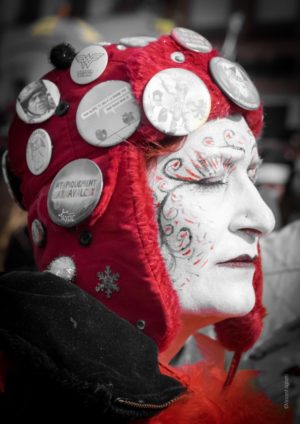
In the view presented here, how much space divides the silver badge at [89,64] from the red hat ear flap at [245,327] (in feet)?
1.95

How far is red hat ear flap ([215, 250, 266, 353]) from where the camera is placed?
1349 millimetres

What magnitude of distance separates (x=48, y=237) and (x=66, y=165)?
16 centimetres

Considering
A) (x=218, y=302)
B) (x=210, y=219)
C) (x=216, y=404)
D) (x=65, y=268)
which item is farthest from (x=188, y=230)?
(x=216, y=404)

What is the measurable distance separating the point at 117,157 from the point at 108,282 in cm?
25

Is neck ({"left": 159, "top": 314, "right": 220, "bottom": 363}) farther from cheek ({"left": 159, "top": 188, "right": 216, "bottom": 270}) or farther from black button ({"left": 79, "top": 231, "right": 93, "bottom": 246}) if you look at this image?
black button ({"left": 79, "top": 231, "right": 93, "bottom": 246})

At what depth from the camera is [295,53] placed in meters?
8.80

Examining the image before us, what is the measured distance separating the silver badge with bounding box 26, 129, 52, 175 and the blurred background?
0.52 meters

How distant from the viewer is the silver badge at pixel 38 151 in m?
1.19

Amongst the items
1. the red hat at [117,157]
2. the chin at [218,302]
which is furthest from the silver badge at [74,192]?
the chin at [218,302]

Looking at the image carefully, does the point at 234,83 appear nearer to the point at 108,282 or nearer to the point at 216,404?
the point at 108,282

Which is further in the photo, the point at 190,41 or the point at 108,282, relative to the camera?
the point at 190,41

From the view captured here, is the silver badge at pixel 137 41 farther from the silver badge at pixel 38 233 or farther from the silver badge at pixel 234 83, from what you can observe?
the silver badge at pixel 38 233

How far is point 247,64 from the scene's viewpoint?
366 inches

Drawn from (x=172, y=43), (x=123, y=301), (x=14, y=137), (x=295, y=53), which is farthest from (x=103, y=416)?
(x=295, y=53)
